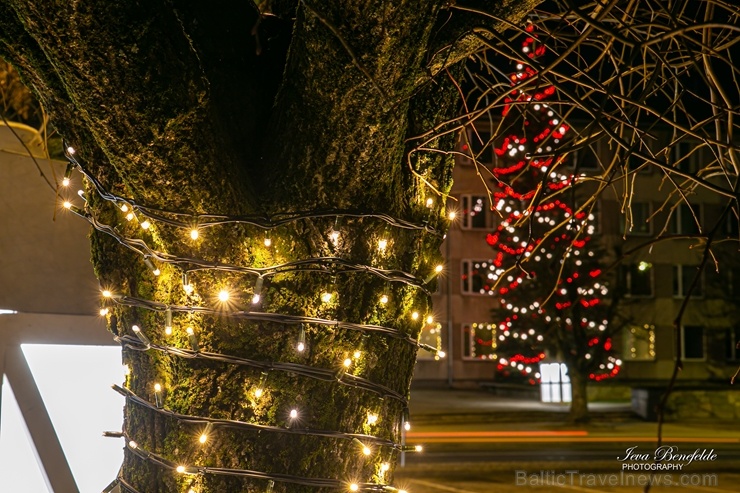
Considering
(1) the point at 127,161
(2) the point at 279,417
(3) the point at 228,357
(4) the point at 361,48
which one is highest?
(4) the point at 361,48

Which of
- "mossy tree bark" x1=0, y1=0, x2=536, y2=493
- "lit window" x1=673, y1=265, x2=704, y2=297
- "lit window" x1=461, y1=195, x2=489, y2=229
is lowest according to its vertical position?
"mossy tree bark" x1=0, y1=0, x2=536, y2=493

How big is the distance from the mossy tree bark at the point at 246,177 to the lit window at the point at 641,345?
37.0 m

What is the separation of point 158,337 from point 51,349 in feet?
7.10

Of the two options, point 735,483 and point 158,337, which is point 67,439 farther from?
point 735,483

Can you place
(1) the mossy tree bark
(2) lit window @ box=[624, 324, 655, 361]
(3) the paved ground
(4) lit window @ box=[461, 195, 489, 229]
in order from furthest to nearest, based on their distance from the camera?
(2) lit window @ box=[624, 324, 655, 361]
(4) lit window @ box=[461, 195, 489, 229]
(3) the paved ground
(1) the mossy tree bark

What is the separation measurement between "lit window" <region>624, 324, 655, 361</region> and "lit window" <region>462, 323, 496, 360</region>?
6.36 meters

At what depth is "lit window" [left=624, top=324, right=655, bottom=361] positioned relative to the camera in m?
37.2

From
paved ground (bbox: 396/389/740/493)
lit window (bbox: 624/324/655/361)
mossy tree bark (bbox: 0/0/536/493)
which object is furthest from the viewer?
lit window (bbox: 624/324/655/361)

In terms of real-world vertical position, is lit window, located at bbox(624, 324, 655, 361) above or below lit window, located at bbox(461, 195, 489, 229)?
below

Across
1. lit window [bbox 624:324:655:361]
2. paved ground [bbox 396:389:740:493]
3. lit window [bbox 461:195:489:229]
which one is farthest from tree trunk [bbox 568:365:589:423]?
lit window [bbox 624:324:655:361]

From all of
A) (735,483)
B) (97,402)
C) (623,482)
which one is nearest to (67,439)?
(97,402)

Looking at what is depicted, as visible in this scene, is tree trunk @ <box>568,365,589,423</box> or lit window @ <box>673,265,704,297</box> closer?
tree trunk @ <box>568,365,589,423</box>

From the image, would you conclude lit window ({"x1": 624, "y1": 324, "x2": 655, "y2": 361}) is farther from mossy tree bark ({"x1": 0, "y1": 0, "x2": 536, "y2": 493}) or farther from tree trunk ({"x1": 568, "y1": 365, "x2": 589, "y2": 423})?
mossy tree bark ({"x1": 0, "y1": 0, "x2": 536, "y2": 493})

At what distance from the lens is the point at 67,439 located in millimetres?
4016
